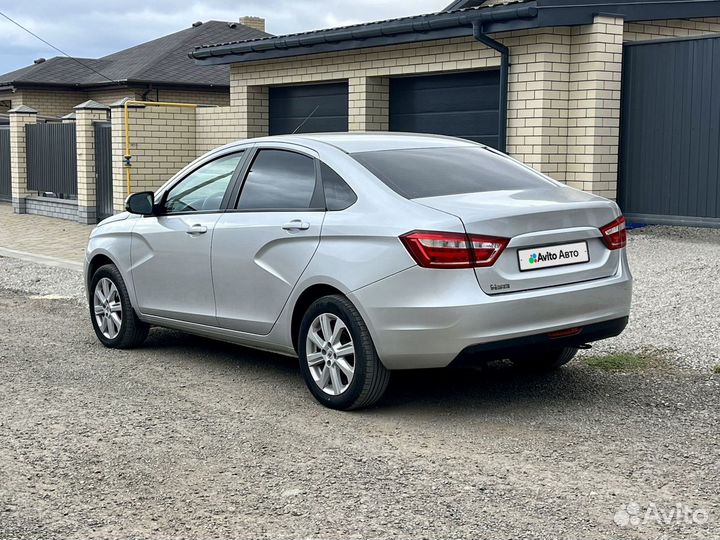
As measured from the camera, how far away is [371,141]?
22.2 feet

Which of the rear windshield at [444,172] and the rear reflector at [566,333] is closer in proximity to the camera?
the rear reflector at [566,333]

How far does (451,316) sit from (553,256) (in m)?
0.75

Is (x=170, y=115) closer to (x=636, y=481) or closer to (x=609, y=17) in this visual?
(x=609, y=17)

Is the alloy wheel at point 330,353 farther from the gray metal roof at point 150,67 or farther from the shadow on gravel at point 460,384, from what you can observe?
the gray metal roof at point 150,67

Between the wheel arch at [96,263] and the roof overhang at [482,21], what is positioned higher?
the roof overhang at [482,21]

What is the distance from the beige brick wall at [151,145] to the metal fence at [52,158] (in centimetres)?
260

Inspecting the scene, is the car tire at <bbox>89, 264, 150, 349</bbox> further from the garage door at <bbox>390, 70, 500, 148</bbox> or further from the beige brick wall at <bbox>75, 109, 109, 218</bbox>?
the beige brick wall at <bbox>75, 109, 109, 218</bbox>

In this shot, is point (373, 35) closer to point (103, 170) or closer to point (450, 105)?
point (450, 105)

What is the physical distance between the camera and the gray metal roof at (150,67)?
1192 inches

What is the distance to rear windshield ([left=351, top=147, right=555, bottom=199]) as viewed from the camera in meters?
6.14

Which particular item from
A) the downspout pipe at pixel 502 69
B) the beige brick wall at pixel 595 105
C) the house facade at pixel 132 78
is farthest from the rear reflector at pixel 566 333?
the house facade at pixel 132 78

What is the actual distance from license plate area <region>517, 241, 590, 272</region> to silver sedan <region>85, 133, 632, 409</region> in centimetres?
1

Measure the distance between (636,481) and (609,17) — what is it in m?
9.88

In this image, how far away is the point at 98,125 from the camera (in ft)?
65.7
